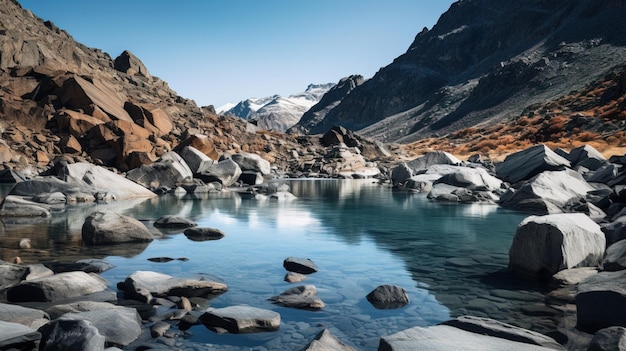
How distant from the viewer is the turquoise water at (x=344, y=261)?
6441 millimetres

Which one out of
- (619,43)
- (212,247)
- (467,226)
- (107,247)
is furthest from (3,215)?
(619,43)

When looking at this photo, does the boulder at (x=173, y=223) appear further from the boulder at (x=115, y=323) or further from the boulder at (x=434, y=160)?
the boulder at (x=434, y=160)

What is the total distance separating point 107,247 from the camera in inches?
444

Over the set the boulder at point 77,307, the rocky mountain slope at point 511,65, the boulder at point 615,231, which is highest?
the rocky mountain slope at point 511,65

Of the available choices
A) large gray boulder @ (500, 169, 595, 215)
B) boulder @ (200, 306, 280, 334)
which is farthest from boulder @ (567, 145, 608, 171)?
boulder @ (200, 306, 280, 334)

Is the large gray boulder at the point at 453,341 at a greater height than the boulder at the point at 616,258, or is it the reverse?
the boulder at the point at 616,258

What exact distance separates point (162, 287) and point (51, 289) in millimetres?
1576

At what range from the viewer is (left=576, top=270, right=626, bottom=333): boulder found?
5465 mm

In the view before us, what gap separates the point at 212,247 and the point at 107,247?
252 centimetres

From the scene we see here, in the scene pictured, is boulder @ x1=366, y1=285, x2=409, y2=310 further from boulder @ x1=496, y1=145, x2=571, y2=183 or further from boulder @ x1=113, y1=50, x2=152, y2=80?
boulder @ x1=113, y1=50, x2=152, y2=80

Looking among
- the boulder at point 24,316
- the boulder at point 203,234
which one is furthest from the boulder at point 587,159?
the boulder at point 24,316

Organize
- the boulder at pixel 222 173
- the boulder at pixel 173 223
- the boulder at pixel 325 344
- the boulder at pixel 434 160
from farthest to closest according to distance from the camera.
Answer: the boulder at pixel 434 160 → the boulder at pixel 222 173 → the boulder at pixel 173 223 → the boulder at pixel 325 344

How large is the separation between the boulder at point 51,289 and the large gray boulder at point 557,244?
7.69 metres

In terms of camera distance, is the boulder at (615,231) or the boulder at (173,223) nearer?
the boulder at (615,231)
